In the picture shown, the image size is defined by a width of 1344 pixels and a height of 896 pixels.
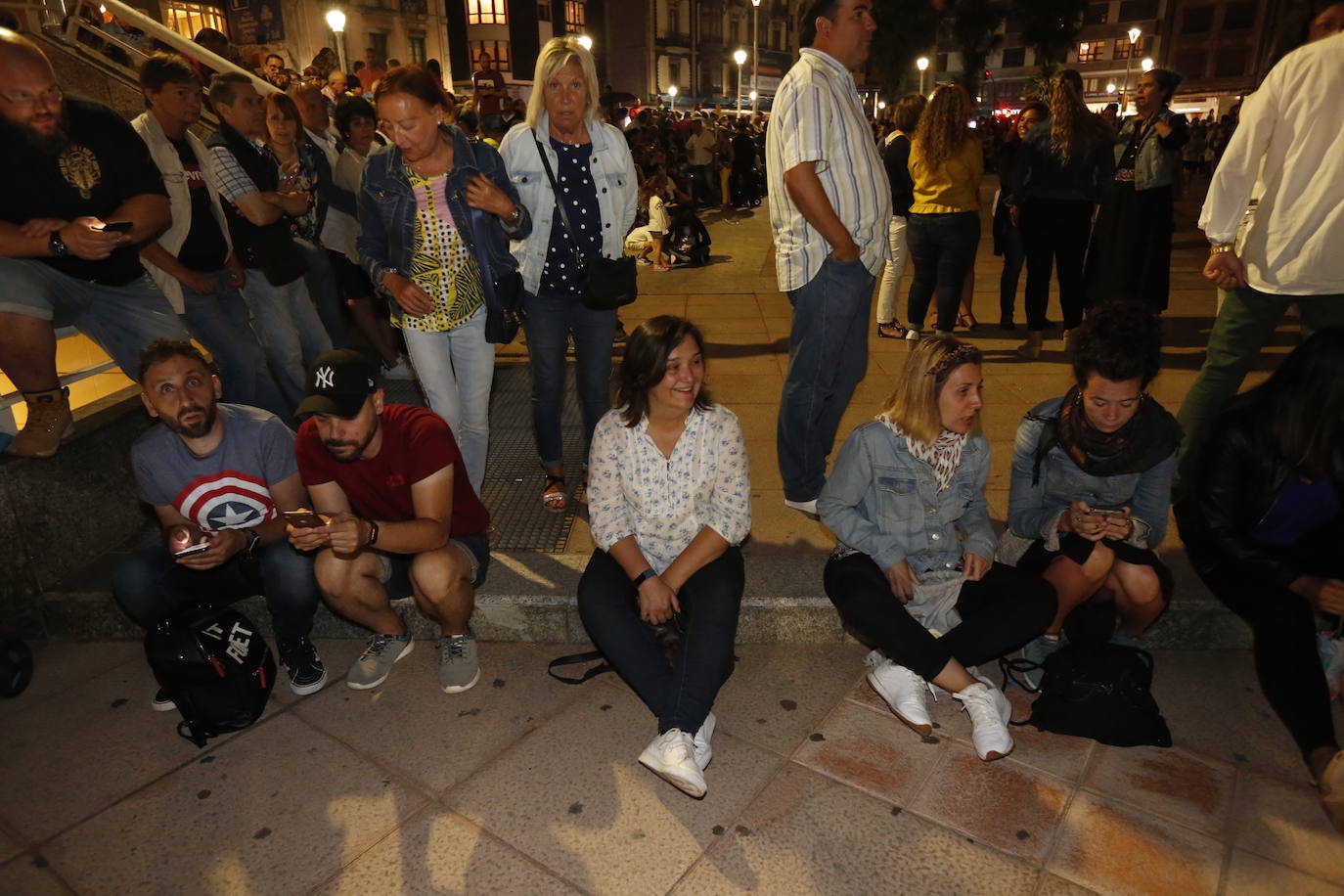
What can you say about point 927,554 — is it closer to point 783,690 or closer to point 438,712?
point 783,690

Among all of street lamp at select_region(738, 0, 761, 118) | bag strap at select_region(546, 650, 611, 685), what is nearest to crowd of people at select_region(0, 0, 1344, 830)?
bag strap at select_region(546, 650, 611, 685)

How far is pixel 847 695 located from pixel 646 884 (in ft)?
3.69

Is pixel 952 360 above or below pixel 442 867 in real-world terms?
above

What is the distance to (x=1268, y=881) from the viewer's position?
2.24 m

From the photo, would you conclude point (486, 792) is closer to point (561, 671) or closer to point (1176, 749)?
point (561, 671)

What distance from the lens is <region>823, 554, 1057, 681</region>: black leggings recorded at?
2760mm

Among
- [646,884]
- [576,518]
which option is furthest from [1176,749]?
[576,518]

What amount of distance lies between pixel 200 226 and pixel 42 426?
128 cm

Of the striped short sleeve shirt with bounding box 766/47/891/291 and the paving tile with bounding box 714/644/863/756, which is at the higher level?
the striped short sleeve shirt with bounding box 766/47/891/291

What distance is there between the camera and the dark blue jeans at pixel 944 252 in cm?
600

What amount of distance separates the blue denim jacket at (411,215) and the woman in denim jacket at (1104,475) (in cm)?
228

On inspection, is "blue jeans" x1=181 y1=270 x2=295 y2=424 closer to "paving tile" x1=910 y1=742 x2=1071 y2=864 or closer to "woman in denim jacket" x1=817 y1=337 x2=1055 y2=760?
"woman in denim jacket" x1=817 y1=337 x2=1055 y2=760

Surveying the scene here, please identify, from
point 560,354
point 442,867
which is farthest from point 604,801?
point 560,354

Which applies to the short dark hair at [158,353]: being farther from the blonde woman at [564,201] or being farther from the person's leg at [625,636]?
the person's leg at [625,636]
